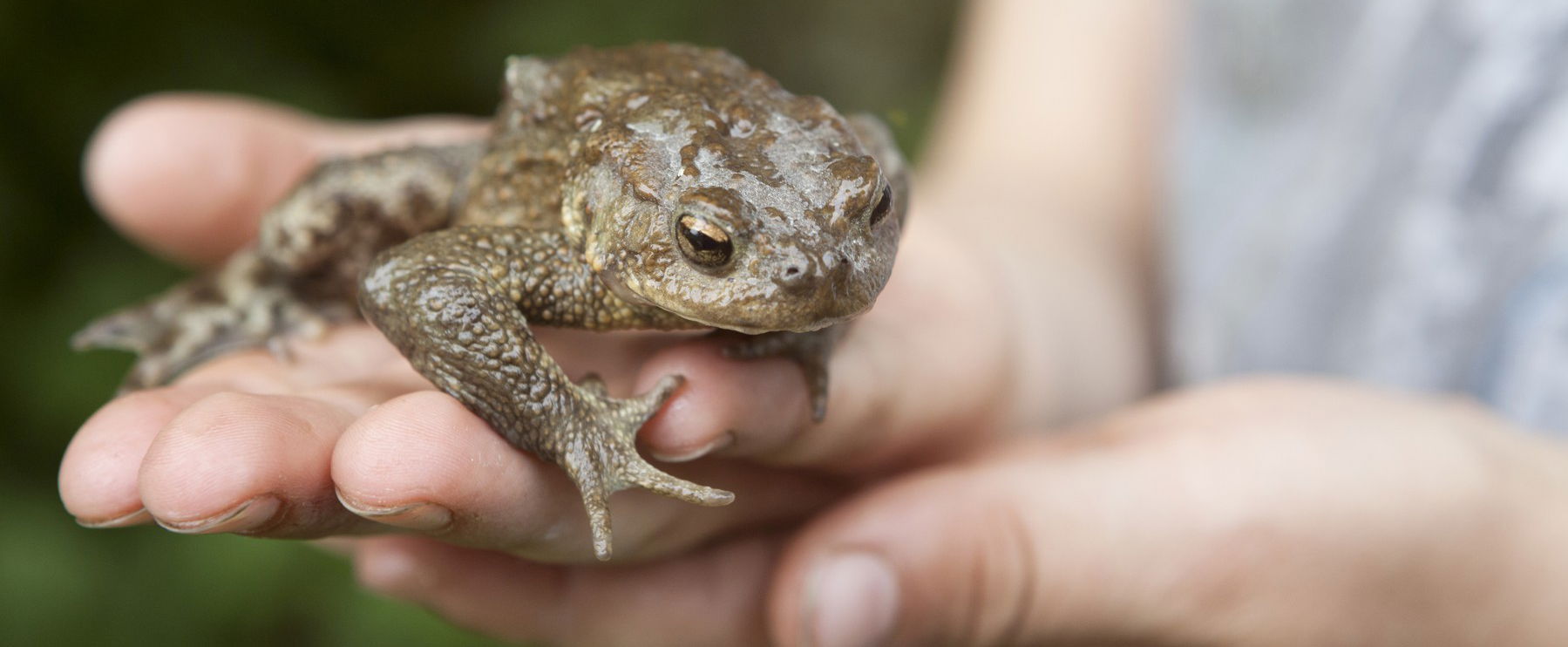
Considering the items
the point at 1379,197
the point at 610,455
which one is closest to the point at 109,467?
the point at 610,455

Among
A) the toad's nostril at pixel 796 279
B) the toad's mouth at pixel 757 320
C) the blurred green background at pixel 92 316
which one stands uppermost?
the toad's nostril at pixel 796 279

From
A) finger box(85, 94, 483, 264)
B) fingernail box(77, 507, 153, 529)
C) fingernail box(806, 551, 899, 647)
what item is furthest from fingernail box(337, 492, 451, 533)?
finger box(85, 94, 483, 264)

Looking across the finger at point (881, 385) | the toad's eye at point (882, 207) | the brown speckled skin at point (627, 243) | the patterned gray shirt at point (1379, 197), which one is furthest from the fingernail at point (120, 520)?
the patterned gray shirt at point (1379, 197)

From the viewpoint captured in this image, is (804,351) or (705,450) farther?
(804,351)

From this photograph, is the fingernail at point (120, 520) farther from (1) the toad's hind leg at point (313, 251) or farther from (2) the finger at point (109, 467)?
(1) the toad's hind leg at point (313, 251)

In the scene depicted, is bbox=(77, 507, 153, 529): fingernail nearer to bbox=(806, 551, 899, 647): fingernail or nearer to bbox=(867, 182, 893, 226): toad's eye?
bbox=(806, 551, 899, 647): fingernail

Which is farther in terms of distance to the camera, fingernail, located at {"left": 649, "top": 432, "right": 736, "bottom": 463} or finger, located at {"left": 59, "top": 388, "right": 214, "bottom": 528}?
fingernail, located at {"left": 649, "top": 432, "right": 736, "bottom": 463}

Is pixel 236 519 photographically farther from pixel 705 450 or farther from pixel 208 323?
pixel 208 323
